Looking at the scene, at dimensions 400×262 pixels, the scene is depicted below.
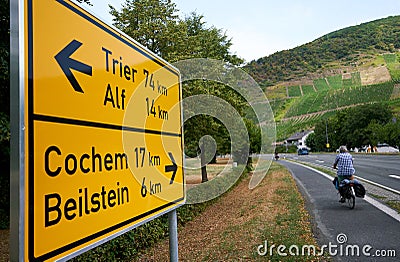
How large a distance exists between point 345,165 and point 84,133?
846 centimetres

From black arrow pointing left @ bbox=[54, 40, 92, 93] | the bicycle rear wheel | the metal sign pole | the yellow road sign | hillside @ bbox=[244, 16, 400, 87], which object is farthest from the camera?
hillside @ bbox=[244, 16, 400, 87]

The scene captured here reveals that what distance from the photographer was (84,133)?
5.59 ft

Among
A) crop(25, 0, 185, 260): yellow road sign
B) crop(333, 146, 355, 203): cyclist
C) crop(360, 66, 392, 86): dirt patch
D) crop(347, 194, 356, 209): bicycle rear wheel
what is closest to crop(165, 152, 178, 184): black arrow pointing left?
crop(25, 0, 185, 260): yellow road sign

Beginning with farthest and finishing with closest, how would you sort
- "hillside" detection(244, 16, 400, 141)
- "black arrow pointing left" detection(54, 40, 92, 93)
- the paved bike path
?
"hillside" detection(244, 16, 400, 141), the paved bike path, "black arrow pointing left" detection(54, 40, 92, 93)

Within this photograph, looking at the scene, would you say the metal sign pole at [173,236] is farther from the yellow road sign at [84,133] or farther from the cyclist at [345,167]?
the cyclist at [345,167]

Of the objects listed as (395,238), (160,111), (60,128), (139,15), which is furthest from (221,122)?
(60,128)

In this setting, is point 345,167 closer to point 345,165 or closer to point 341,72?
point 345,165

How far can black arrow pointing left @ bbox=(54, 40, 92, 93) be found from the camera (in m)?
1.58

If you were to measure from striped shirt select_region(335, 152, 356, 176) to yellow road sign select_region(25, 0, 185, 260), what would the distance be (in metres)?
7.52

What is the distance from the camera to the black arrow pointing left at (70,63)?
1.58 m

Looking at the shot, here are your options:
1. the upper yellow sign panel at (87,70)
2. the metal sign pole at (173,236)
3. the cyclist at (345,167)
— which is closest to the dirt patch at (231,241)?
the cyclist at (345,167)

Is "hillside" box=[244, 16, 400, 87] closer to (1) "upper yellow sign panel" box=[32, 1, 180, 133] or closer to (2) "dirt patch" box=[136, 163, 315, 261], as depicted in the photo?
(2) "dirt patch" box=[136, 163, 315, 261]

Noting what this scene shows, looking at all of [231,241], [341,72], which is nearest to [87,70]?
[231,241]

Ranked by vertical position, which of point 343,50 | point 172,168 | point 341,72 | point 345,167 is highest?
point 343,50
